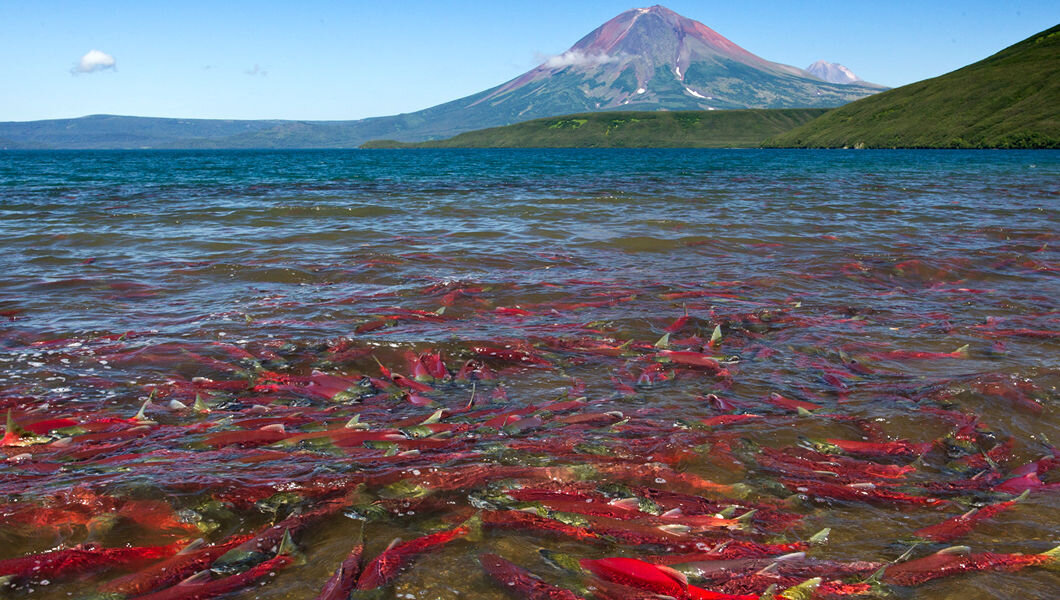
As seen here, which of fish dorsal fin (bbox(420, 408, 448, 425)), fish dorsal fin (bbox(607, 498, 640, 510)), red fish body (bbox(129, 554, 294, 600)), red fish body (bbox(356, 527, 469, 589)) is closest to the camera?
red fish body (bbox(129, 554, 294, 600))

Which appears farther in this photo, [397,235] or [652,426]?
[397,235]

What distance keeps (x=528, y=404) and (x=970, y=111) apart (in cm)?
16513

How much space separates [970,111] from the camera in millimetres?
134625

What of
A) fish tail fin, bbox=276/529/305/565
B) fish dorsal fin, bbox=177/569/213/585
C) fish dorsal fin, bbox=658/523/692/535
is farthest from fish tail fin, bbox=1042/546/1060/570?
fish dorsal fin, bbox=177/569/213/585

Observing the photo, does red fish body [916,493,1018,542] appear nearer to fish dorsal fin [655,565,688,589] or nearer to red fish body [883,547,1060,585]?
red fish body [883,547,1060,585]

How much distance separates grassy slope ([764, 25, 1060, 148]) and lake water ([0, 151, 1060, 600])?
413ft

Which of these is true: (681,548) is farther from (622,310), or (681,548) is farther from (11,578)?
(622,310)

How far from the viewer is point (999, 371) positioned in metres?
6.05

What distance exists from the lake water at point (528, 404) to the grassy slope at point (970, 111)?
126 meters

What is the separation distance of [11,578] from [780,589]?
3.68 meters

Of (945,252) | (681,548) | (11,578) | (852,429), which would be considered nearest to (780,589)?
(681,548)

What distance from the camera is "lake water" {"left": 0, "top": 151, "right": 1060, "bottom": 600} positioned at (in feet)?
11.5

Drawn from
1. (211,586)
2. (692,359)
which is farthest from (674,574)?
(692,359)

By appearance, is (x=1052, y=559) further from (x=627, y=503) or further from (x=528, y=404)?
(x=528, y=404)
